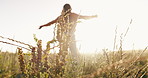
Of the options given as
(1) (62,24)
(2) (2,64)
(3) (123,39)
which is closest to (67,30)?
(1) (62,24)

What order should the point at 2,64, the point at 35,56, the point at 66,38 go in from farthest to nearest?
the point at 2,64 < the point at 66,38 < the point at 35,56

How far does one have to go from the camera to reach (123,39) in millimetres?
1549

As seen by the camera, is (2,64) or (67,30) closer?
(67,30)

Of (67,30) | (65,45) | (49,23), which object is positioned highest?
(49,23)

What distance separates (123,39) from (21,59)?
3.29 feet

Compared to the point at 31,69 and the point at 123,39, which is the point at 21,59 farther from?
the point at 123,39

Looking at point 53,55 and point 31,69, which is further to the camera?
point 53,55

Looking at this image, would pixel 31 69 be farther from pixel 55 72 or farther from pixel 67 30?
pixel 67 30

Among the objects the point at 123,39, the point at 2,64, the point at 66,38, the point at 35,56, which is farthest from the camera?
the point at 2,64

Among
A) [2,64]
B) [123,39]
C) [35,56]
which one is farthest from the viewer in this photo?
[2,64]

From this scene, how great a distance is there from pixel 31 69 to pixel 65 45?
348 mm

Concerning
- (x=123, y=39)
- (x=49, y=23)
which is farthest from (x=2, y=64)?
(x=123, y=39)

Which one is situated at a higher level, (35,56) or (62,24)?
(62,24)

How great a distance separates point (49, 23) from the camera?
4.64 m
